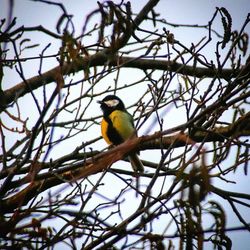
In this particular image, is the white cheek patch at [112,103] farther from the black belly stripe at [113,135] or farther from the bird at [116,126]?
the black belly stripe at [113,135]

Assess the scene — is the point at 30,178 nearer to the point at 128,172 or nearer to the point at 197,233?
the point at 197,233

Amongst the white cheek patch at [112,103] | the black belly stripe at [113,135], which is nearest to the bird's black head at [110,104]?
the white cheek patch at [112,103]

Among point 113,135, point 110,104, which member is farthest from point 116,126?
A: point 110,104

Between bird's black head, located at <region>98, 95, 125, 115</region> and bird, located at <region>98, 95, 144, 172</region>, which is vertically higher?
bird's black head, located at <region>98, 95, 125, 115</region>

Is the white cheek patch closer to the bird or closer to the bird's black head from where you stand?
the bird's black head

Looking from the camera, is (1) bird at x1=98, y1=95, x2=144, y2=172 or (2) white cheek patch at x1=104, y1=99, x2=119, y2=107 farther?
(2) white cheek patch at x1=104, y1=99, x2=119, y2=107

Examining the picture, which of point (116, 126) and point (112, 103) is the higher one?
point (112, 103)

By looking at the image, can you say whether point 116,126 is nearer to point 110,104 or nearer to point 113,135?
point 113,135

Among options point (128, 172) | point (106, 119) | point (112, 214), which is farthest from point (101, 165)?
point (106, 119)

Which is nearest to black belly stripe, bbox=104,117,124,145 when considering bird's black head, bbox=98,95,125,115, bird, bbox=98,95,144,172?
bird, bbox=98,95,144,172

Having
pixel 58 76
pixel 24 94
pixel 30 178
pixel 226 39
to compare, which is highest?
pixel 24 94

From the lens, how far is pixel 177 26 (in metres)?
3.64

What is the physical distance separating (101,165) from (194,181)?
28 cm

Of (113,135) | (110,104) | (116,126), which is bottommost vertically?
(113,135)
